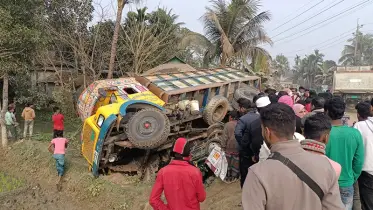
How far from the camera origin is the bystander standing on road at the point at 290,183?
70.3 inches

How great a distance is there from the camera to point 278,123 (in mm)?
1971

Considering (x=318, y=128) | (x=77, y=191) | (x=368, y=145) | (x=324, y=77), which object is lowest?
A: (x=77, y=191)

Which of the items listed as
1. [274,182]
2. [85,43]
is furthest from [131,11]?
[274,182]

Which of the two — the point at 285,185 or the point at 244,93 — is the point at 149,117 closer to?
the point at 244,93

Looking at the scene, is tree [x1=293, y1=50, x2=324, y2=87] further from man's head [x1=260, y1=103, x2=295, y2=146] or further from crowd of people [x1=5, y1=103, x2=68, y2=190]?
man's head [x1=260, y1=103, x2=295, y2=146]

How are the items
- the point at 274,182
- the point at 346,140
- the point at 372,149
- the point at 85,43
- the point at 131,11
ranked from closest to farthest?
the point at 274,182 < the point at 346,140 < the point at 372,149 < the point at 85,43 < the point at 131,11

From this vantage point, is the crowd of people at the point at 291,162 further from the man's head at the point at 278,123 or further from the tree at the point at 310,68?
the tree at the point at 310,68

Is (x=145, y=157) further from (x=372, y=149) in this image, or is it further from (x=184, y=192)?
(x=372, y=149)

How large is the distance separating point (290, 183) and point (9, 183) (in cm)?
893

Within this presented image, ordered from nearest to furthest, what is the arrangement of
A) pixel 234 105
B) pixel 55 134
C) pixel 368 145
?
pixel 368 145 < pixel 234 105 < pixel 55 134

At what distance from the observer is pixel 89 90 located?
29.3 ft

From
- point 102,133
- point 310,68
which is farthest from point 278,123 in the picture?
point 310,68

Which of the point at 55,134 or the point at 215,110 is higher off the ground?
the point at 215,110

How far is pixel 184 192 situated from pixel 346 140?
1630 mm
